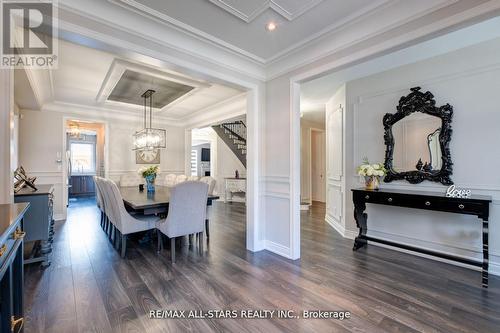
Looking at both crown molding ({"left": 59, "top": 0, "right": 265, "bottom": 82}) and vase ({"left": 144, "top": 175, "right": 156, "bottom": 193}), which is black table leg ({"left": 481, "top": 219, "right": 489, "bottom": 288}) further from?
vase ({"left": 144, "top": 175, "right": 156, "bottom": 193})

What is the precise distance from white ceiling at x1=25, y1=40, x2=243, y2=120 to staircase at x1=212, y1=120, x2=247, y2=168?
1442mm

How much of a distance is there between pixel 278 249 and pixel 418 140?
2404 mm

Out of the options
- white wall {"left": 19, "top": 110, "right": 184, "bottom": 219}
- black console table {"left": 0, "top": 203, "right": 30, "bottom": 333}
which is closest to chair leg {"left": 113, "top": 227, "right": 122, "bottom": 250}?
black console table {"left": 0, "top": 203, "right": 30, "bottom": 333}

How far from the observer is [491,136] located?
2.55 metres

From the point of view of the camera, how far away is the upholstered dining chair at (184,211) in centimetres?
276

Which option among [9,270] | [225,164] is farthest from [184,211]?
[225,164]

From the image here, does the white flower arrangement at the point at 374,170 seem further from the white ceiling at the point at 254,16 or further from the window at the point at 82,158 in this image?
the window at the point at 82,158

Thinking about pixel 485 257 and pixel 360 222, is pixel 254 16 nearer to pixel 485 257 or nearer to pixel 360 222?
pixel 360 222

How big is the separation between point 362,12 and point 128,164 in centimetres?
622

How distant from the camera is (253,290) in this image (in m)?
2.18

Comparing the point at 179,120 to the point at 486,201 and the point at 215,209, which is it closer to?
the point at 215,209

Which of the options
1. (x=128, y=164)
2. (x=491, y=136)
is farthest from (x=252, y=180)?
(x=128, y=164)

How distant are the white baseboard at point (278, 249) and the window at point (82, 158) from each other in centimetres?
870

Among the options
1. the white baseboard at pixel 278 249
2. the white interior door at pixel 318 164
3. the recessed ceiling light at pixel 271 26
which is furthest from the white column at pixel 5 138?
the white interior door at pixel 318 164
